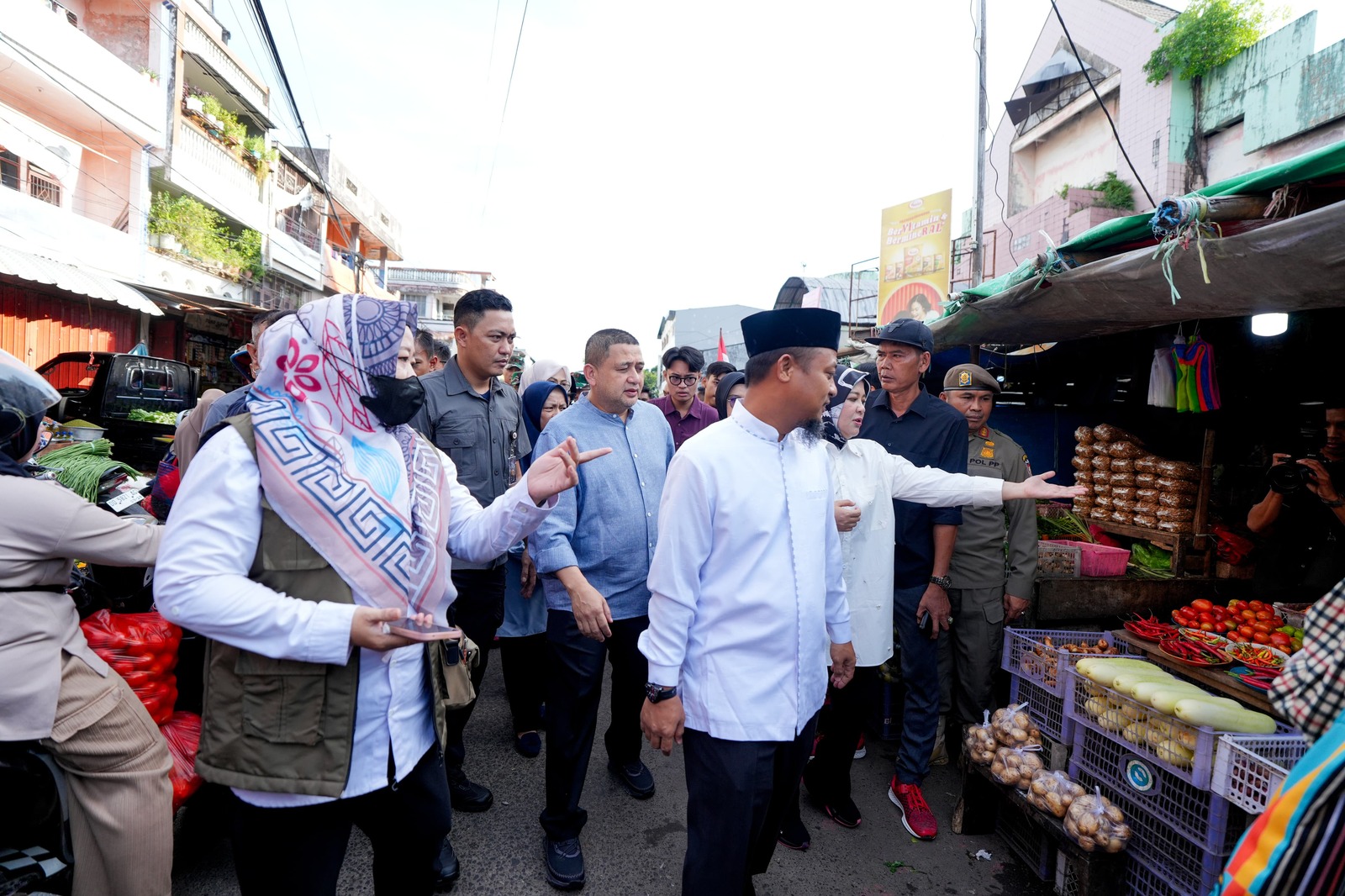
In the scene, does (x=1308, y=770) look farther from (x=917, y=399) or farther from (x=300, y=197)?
(x=300, y=197)

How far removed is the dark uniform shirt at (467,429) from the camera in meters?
3.57

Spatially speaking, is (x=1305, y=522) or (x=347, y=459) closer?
(x=347, y=459)

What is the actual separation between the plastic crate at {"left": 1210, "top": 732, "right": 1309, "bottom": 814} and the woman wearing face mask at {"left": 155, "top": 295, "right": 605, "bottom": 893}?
2.53 m

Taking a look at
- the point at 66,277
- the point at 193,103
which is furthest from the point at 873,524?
the point at 193,103

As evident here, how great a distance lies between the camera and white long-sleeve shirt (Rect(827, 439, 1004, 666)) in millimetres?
3242

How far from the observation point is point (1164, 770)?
2691 mm

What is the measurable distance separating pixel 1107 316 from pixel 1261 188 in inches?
40.9

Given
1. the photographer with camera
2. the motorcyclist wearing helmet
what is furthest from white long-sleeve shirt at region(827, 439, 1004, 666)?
the motorcyclist wearing helmet

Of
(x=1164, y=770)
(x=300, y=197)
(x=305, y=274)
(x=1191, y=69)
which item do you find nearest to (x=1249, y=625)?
(x=1164, y=770)

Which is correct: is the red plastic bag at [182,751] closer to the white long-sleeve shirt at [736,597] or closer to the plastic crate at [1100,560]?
the white long-sleeve shirt at [736,597]

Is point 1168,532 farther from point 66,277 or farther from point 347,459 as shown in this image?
point 66,277

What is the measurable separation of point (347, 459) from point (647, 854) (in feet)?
7.82

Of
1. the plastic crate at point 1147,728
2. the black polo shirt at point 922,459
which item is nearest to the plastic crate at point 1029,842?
the plastic crate at point 1147,728

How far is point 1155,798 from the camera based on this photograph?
8.87 ft
